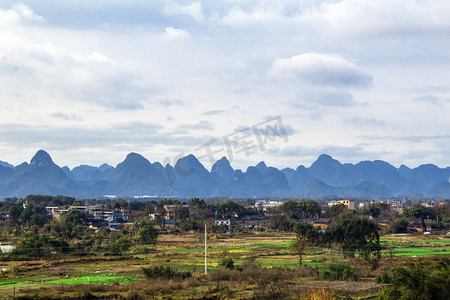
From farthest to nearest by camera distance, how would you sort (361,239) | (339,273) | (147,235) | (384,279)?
(147,235) < (361,239) < (339,273) < (384,279)

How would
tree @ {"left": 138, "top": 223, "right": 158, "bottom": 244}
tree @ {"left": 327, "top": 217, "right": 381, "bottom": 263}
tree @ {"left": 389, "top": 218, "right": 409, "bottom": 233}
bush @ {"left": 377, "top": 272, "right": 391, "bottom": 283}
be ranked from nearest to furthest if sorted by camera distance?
bush @ {"left": 377, "top": 272, "right": 391, "bottom": 283}
tree @ {"left": 327, "top": 217, "right": 381, "bottom": 263}
tree @ {"left": 138, "top": 223, "right": 158, "bottom": 244}
tree @ {"left": 389, "top": 218, "right": 409, "bottom": 233}

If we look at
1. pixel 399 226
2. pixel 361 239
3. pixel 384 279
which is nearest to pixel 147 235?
pixel 361 239

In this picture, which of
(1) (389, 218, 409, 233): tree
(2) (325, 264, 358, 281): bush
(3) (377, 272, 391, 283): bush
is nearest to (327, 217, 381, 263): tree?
(2) (325, 264, 358, 281): bush

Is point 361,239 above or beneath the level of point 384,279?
above

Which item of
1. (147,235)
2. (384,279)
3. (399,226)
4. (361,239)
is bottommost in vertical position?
(399,226)

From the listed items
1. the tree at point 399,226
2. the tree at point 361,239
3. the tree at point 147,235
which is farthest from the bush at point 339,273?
the tree at point 399,226

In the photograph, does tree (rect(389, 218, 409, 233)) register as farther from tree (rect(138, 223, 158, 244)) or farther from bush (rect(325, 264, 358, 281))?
bush (rect(325, 264, 358, 281))

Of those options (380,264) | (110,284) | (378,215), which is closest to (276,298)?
(110,284)

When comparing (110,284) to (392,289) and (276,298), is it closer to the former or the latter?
(276,298)

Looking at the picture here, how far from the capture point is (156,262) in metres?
30.0

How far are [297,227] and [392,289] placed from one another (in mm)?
25906

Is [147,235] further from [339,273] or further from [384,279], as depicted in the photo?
[384,279]

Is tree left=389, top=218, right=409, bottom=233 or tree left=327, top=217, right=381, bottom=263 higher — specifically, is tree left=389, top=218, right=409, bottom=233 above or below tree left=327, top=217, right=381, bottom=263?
below

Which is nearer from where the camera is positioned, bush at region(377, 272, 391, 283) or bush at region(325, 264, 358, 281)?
bush at region(377, 272, 391, 283)
